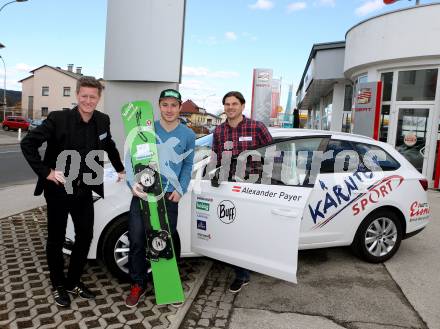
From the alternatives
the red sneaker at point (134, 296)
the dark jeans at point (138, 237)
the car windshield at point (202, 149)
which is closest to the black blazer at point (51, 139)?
the dark jeans at point (138, 237)

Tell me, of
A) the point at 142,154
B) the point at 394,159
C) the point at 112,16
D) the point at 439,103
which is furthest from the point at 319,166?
the point at 439,103

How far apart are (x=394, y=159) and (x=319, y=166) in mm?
1126

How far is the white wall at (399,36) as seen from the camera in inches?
382

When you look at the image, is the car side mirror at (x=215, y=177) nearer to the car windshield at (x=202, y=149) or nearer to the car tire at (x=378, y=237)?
the car windshield at (x=202, y=149)

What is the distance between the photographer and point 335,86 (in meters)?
17.1

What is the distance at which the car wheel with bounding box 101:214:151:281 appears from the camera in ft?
11.8

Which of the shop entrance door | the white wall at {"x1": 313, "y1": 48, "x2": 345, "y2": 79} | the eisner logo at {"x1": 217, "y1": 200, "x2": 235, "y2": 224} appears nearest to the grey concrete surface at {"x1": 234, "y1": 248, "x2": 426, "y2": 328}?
the eisner logo at {"x1": 217, "y1": 200, "x2": 235, "y2": 224}

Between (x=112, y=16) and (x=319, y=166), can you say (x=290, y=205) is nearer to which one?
(x=319, y=166)

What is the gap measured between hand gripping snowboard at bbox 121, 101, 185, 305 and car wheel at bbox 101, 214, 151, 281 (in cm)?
41

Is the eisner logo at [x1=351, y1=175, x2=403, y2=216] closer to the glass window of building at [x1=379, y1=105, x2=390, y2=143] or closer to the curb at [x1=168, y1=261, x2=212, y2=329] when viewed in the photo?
the curb at [x1=168, y1=261, x2=212, y2=329]

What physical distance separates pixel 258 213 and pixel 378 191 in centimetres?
172

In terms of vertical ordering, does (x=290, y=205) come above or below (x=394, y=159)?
below

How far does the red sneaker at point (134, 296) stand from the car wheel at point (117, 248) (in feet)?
1.14

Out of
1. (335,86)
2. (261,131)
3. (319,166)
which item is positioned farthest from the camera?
(335,86)
